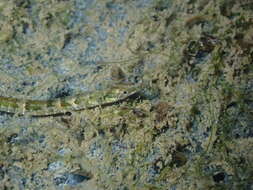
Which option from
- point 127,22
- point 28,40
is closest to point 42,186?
point 28,40

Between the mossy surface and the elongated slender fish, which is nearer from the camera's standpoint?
the mossy surface

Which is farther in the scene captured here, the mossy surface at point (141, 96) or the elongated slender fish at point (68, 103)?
the elongated slender fish at point (68, 103)

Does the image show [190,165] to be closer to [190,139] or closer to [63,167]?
[190,139]
